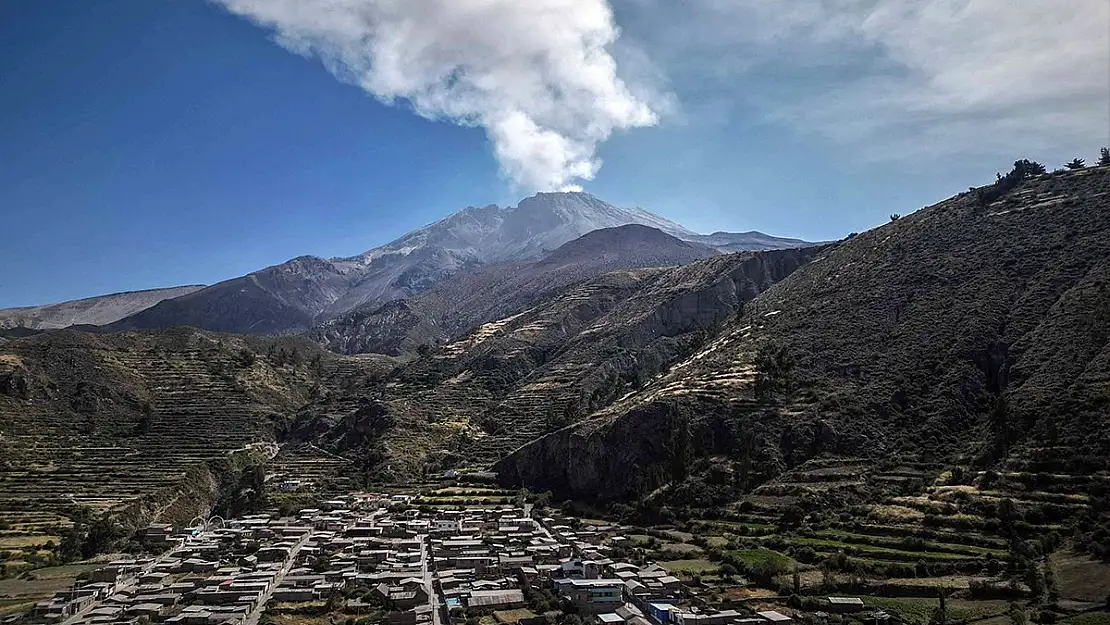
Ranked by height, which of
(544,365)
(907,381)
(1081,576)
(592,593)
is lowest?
(592,593)

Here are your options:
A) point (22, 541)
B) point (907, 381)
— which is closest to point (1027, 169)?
point (907, 381)

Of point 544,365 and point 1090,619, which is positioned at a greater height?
point 544,365

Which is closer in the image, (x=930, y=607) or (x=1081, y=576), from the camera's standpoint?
(x=930, y=607)

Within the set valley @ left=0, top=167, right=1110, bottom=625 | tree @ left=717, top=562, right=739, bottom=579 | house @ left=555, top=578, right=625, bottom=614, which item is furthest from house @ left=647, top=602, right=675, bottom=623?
tree @ left=717, top=562, right=739, bottom=579

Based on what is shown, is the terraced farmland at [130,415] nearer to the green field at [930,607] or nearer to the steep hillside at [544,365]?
the steep hillside at [544,365]

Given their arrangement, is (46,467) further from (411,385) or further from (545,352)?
(545,352)

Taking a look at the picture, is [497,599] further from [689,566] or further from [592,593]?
[689,566]

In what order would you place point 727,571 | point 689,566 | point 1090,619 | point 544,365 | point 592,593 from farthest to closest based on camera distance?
1. point 544,365
2. point 689,566
3. point 727,571
4. point 592,593
5. point 1090,619

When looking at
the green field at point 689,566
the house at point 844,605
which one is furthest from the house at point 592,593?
the house at point 844,605
